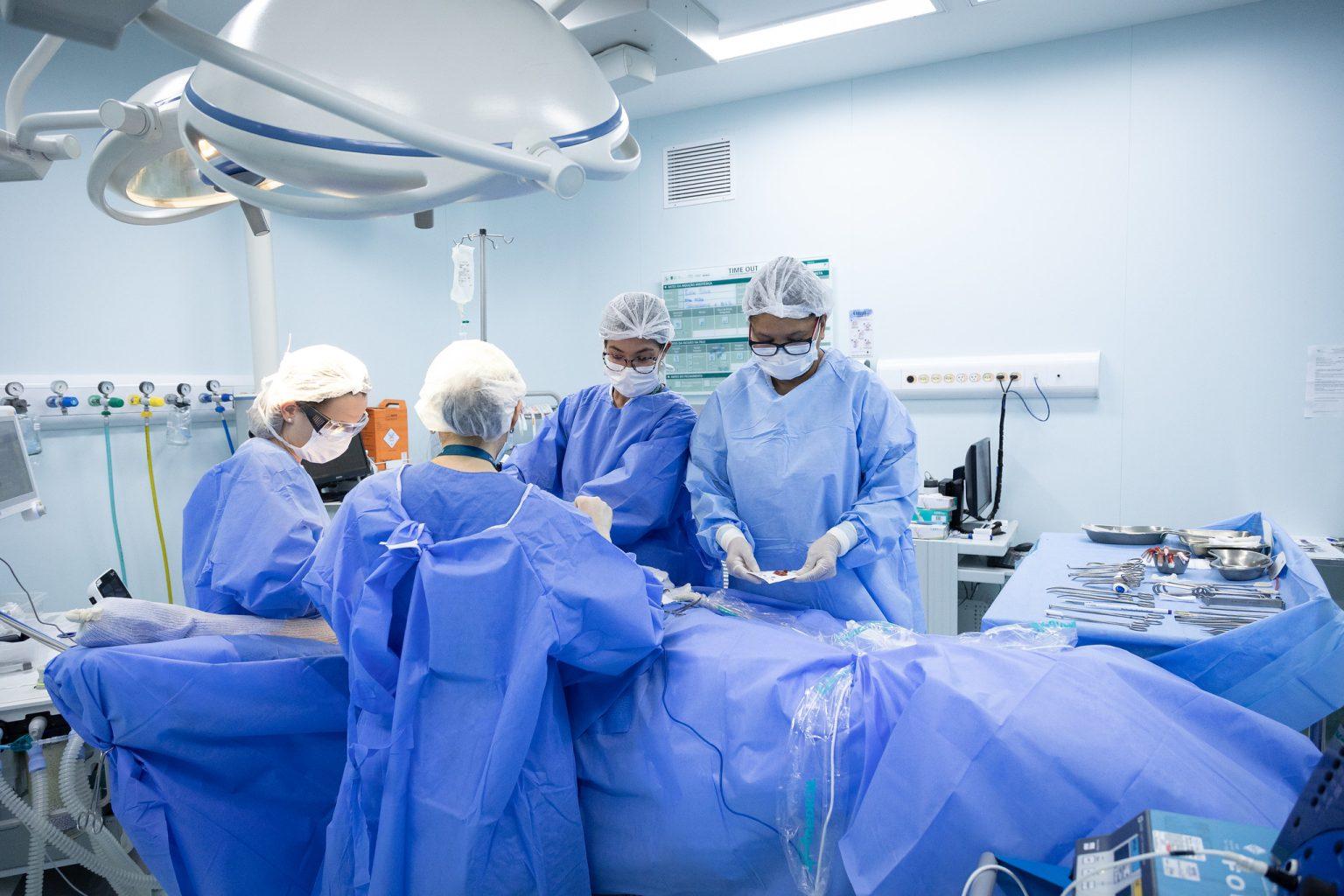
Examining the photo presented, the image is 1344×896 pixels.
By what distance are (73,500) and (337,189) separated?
3006mm

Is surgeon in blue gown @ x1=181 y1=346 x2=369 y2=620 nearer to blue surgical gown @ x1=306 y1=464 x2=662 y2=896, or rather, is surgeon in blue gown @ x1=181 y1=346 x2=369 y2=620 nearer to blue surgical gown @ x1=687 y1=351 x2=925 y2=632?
blue surgical gown @ x1=306 y1=464 x2=662 y2=896

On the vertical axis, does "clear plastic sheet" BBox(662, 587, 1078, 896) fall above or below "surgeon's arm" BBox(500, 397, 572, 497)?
below

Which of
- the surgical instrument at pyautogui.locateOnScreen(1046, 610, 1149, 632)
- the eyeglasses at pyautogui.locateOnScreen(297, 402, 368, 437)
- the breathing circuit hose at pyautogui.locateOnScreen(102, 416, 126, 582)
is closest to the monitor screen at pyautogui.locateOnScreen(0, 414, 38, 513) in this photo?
the eyeglasses at pyautogui.locateOnScreen(297, 402, 368, 437)

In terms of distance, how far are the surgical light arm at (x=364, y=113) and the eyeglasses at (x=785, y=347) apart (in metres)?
1.37

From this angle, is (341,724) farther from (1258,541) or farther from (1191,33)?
(1191,33)

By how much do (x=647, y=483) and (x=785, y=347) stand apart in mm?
493

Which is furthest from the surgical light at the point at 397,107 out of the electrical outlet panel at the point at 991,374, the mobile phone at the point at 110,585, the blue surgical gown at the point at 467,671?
the electrical outlet panel at the point at 991,374

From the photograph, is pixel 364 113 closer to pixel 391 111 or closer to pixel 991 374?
pixel 391 111

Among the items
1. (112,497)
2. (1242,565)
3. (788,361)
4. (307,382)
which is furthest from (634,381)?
(112,497)

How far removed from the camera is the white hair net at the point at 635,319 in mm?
2215

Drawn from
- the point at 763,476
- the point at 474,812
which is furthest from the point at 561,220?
the point at 474,812

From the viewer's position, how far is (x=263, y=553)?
167 cm

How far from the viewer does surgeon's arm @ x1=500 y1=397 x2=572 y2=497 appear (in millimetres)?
2398

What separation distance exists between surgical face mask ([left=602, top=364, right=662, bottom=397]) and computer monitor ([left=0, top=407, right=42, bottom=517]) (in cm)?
154
